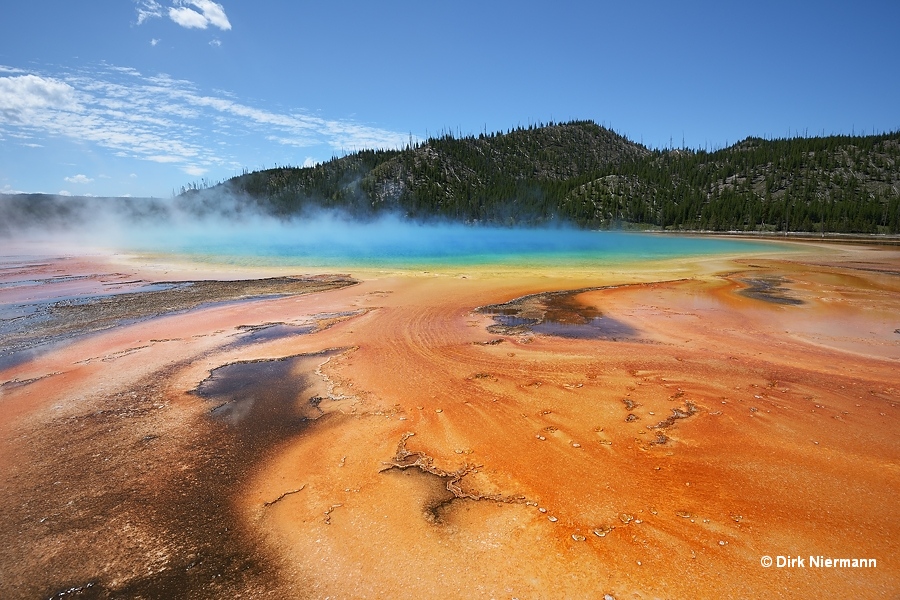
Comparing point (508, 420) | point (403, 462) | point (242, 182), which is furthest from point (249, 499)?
point (242, 182)

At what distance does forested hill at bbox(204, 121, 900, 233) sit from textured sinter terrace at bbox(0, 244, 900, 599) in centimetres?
→ 8463

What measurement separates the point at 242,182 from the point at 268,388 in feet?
605

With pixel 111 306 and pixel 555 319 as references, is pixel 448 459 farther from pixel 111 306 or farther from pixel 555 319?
pixel 111 306

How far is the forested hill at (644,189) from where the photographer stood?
82.7m

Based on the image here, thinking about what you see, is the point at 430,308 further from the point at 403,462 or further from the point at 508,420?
the point at 403,462

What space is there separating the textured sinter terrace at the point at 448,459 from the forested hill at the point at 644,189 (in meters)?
84.6

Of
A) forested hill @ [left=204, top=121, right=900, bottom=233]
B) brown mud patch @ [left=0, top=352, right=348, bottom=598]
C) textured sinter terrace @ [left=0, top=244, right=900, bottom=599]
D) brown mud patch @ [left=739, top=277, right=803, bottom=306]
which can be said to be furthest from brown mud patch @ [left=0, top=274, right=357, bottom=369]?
forested hill @ [left=204, top=121, right=900, bottom=233]

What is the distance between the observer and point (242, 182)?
553 feet

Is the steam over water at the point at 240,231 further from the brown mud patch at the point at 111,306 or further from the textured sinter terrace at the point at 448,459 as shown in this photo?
the textured sinter terrace at the point at 448,459

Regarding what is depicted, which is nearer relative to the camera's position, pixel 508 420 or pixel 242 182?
pixel 508 420

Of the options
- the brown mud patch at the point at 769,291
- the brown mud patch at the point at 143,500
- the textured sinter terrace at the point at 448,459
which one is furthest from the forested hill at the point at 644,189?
the brown mud patch at the point at 143,500

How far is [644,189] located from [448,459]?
120803 millimetres

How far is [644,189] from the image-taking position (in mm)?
111375

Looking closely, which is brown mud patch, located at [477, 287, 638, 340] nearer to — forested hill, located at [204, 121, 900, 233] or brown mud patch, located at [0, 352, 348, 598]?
brown mud patch, located at [0, 352, 348, 598]
